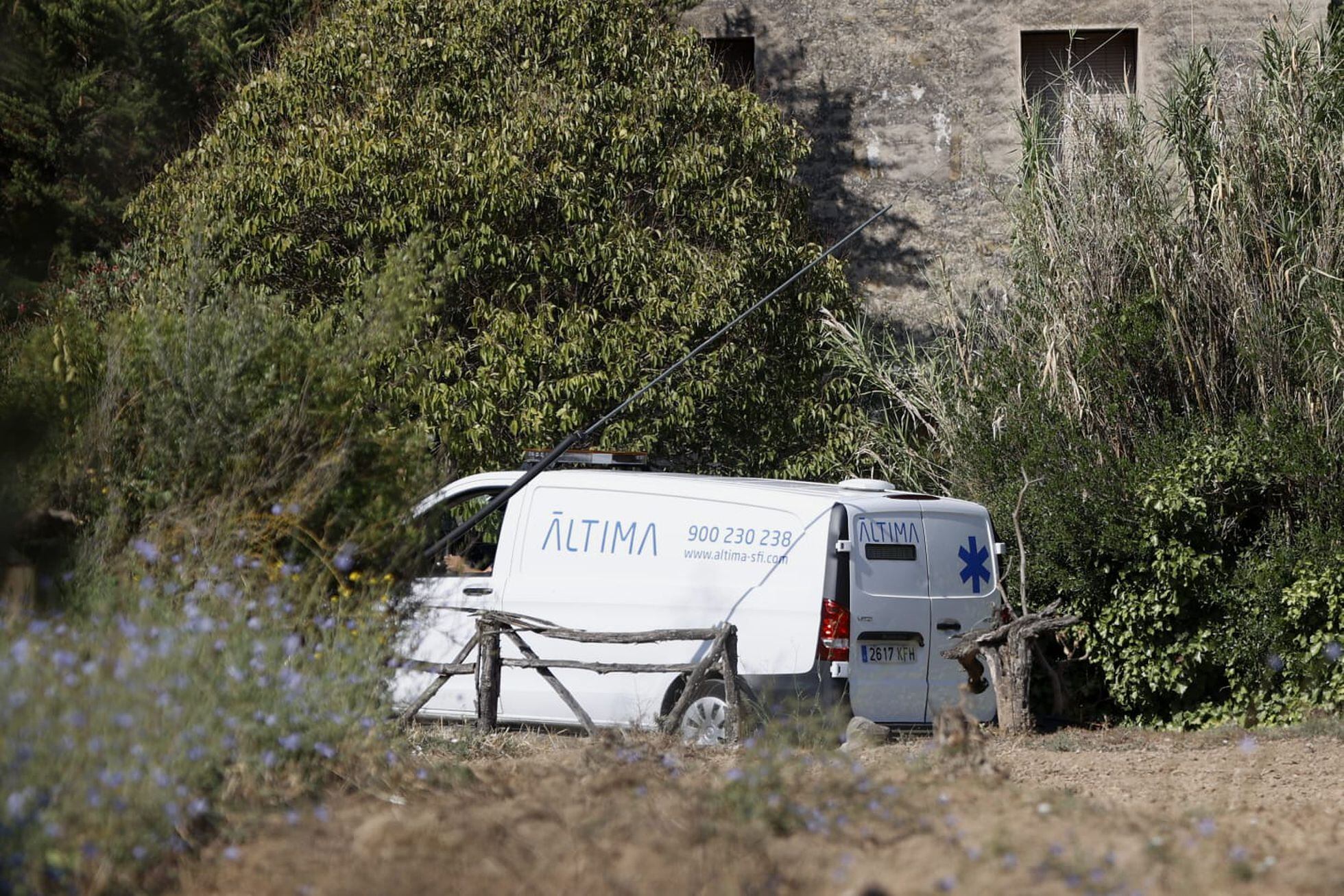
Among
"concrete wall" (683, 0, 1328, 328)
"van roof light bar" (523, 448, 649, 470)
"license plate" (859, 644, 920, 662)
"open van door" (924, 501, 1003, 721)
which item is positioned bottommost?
"license plate" (859, 644, 920, 662)

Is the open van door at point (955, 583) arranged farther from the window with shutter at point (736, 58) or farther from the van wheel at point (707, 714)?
the window with shutter at point (736, 58)

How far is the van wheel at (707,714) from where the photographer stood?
8391mm

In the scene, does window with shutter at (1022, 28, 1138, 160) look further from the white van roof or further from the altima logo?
the altima logo

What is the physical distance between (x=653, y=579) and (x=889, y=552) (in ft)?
4.82

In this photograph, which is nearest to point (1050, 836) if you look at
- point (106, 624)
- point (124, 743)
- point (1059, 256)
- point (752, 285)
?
point (124, 743)

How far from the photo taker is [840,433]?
46.4 ft

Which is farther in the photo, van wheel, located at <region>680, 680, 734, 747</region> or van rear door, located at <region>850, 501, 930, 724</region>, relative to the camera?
van rear door, located at <region>850, 501, 930, 724</region>

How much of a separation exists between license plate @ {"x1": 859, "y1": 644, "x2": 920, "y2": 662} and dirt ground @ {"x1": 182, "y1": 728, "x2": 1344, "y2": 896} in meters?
1.95

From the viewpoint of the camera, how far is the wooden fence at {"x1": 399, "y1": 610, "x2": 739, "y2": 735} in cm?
807

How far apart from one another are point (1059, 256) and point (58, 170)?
13345mm

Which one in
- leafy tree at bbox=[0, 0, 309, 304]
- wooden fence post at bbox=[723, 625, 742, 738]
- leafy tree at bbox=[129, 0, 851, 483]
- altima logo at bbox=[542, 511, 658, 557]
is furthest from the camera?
leafy tree at bbox=[0, 0, 309, 304]

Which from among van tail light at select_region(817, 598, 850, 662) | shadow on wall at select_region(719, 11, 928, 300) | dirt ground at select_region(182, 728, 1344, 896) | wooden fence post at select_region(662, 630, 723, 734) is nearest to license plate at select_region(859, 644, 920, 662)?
van tail light at select_region(817, 598, 850, 662)

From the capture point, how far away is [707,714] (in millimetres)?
8555

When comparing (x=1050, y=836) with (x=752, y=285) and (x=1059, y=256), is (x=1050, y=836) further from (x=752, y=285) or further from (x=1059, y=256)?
(x=752, y=285)
